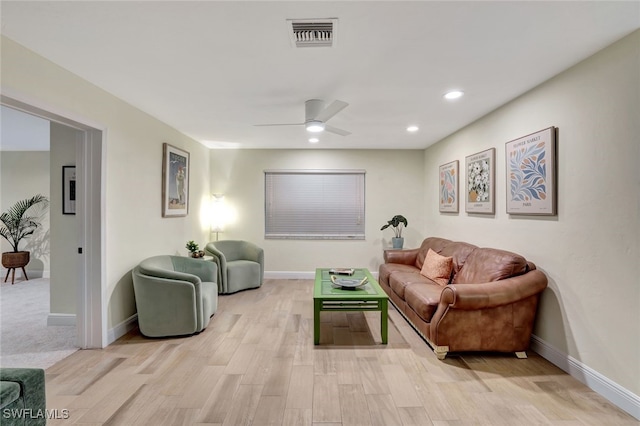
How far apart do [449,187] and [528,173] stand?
172cm

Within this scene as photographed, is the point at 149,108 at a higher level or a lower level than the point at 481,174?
higher

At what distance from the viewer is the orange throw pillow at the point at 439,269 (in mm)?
3641

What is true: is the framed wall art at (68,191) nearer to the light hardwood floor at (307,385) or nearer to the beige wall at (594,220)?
the light hardwood floor at (307,385)

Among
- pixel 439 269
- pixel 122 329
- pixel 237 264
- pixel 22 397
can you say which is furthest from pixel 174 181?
pixel 439 269

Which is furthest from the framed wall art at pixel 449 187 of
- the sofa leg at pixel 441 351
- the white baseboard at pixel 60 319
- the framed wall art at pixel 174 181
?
the white baseboard at pixel 60 319

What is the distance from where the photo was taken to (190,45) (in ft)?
6.63

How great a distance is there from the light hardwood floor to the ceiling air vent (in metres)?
2.44

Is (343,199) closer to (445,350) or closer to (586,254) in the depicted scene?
(445,350)

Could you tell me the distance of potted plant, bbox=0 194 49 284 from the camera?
5.05 meters

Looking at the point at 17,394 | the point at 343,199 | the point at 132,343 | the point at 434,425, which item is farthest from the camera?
the point at 343,199

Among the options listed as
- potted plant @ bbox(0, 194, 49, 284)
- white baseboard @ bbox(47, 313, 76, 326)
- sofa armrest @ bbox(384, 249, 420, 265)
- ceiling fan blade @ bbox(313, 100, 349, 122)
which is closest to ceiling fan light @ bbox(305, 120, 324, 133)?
ceiling fan blade @ bbox(313, 100, 349, 122)

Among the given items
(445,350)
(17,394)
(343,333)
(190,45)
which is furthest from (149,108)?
(445,350)

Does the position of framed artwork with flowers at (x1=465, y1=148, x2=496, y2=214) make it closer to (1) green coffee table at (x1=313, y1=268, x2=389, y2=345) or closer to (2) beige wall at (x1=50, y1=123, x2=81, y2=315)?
(1) green coffee table at (x1=313, y1=268, x2=389, y2=345)

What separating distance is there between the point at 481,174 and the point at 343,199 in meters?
2.53
